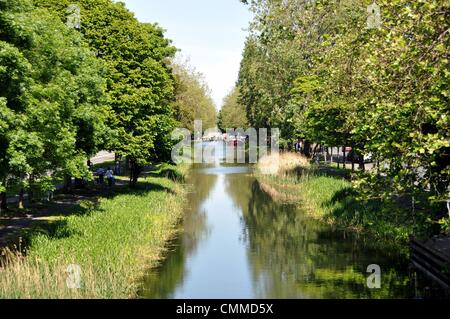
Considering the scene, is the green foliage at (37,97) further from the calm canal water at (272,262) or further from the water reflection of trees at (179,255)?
the calm canal water at (272,262)

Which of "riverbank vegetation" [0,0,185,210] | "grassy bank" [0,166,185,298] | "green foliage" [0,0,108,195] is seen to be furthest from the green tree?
"green foliage" [0,0,108,195]

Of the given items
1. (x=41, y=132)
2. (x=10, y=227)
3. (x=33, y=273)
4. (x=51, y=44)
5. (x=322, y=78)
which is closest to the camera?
(x=33, y=273)

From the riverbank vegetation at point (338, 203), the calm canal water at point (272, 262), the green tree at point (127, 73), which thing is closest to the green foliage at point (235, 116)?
the riverbank vegetation at point (338, 203)

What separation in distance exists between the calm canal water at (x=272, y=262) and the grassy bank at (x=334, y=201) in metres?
1.09

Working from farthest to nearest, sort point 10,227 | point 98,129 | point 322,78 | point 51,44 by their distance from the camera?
1. point 322,78
2. point 98,129
3. point 10,227
4. point 51,44

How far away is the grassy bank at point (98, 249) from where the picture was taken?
49.3ft

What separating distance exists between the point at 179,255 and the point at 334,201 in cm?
1284

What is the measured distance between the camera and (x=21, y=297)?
1412 cm

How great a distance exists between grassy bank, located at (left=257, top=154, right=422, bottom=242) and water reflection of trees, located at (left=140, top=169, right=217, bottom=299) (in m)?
6.67

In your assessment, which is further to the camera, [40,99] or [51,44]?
[51,44]

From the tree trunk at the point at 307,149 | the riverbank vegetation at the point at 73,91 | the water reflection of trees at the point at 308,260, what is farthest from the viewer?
the tree trunk at the point at 307,149

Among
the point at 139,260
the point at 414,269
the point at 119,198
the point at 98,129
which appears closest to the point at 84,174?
the point at 98,129

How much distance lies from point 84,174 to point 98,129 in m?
3.00

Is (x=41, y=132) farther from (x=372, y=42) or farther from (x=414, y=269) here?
(x=414, y=269)
